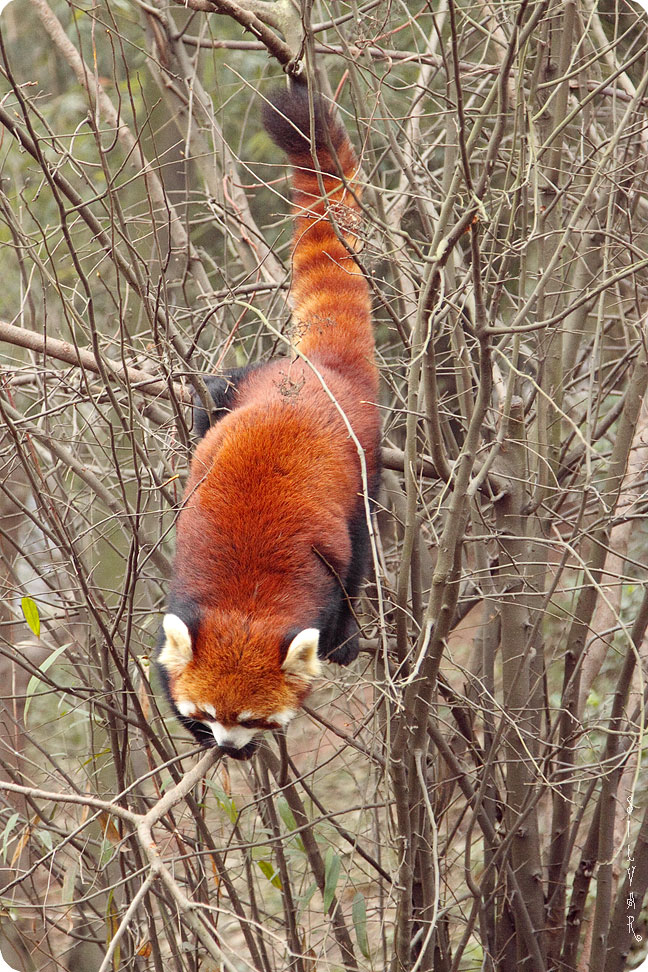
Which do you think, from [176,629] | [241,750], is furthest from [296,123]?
[241,750]

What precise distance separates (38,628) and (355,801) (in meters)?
3.54

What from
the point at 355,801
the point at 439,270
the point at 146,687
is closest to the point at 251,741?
the point at 146,687

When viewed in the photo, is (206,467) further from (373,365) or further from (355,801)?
(355,801)

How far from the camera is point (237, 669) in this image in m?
2.52

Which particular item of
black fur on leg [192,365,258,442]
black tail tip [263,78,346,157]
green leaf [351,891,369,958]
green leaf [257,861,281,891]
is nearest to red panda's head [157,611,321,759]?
green leaf [257,861,281,891]

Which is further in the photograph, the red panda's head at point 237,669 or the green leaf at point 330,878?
the green leaf at point 330,878

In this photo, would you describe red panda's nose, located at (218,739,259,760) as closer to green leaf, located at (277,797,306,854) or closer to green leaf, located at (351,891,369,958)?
green leaf, located at (277,797,306,854)

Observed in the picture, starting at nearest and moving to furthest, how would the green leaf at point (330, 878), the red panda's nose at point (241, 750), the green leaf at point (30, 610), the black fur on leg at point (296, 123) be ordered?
1. the red panda's nose at point (241, 750)
2. the green leaf at point (30, 610)
3. the green leaf at point (330, 878)
4. the black fur on leg at point (296, 123)

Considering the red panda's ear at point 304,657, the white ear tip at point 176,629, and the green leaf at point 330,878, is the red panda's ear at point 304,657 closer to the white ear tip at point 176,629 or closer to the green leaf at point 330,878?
the white ear tip at point 176,629

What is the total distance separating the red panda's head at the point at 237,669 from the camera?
252 centimetres

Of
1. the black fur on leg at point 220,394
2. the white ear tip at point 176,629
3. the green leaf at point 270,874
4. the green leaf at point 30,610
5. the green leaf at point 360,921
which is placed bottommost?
the green leaf at point 360,921

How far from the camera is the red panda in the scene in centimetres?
254

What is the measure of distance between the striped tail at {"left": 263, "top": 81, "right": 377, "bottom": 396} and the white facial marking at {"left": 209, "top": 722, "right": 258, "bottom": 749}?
1303 millimetres

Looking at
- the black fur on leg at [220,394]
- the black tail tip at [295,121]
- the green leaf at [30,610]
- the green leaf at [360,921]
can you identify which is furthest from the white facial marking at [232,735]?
the black tail tip at [295,121]
